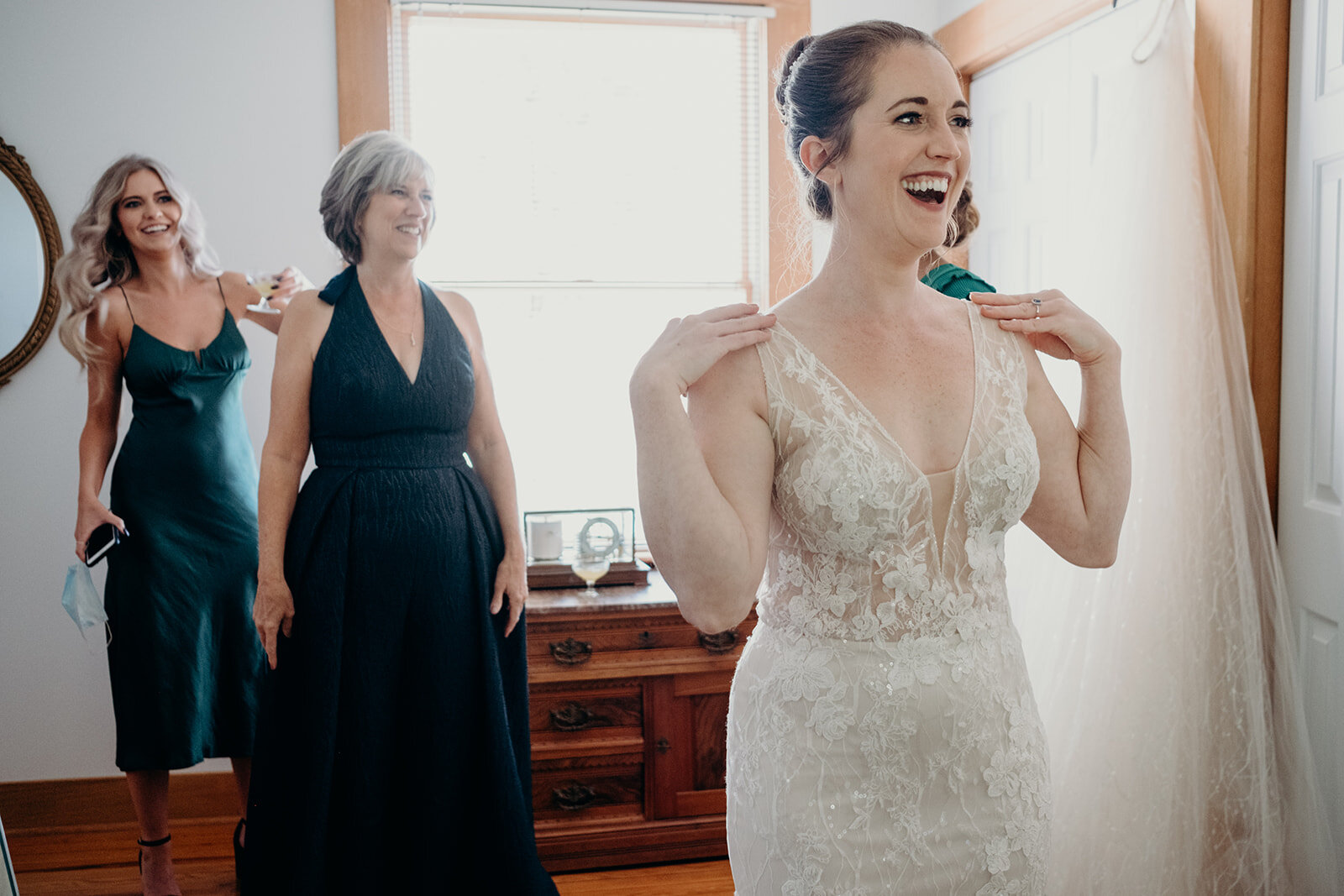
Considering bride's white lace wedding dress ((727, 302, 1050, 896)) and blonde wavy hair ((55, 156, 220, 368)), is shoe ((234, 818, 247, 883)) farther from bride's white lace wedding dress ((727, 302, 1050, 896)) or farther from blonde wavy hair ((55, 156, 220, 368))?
bride's white lace wedding dress ((727, 302, 1050, 896))

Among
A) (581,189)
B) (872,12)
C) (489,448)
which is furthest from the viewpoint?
(872,12)

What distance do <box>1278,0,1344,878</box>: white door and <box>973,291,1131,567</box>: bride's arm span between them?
0.94m

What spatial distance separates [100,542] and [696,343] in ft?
6.64

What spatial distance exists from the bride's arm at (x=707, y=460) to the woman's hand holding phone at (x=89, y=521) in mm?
1931

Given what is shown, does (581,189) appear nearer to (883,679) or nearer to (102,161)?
(102,161)

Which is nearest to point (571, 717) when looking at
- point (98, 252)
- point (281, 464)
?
point (281, 464)

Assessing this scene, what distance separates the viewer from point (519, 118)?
11.1ft

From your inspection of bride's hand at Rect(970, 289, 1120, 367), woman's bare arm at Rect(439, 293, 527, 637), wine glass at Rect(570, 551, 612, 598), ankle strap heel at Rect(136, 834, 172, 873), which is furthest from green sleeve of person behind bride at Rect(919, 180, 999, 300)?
ankle strap heel at Rect(136, 834, 172, 873)

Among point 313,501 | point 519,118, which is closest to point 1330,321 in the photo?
point 313,501

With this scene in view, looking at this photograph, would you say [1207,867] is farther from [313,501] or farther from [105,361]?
[105,361]

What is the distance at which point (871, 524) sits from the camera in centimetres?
127

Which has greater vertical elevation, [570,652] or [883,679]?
[883,679]

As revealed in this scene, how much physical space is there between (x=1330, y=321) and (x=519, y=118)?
92.3 inches

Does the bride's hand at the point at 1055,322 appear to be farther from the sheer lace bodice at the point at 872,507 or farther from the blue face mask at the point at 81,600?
the blue face mask at the point at 81,600
